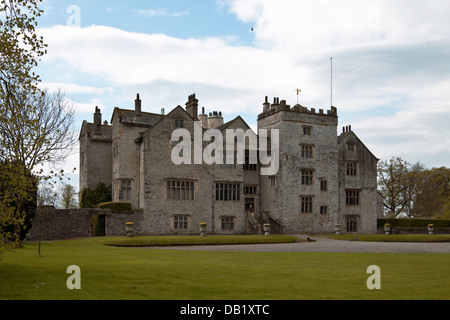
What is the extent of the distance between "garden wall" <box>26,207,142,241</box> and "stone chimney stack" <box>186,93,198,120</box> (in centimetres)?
1105

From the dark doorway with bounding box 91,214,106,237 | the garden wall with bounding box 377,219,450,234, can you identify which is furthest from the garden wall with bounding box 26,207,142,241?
the garden wall with bounding box 377,219,450,234

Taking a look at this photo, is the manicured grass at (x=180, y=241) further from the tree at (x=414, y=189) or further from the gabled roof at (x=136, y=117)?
the tree at (x=414, y=189)

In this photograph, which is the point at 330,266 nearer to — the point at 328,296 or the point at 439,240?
the point at 328,296

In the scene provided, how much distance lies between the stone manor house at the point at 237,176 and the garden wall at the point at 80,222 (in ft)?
6.67

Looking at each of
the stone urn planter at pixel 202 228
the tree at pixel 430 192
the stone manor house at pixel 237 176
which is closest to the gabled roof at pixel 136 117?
the stone manor house at pixel 237 176

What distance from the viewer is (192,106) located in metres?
46.8

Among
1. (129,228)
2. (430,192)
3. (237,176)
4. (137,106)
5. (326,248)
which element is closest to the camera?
(326,248)

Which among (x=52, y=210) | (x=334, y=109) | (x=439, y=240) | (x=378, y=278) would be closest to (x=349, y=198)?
(x=334, y=109)

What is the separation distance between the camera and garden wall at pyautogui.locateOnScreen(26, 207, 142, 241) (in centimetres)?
3878

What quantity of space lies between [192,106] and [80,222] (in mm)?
14961

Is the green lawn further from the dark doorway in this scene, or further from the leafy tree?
the leafy tree

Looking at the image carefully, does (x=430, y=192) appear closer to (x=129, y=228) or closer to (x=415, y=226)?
(x=415, y=226)

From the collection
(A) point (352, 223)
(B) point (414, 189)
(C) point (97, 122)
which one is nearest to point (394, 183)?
(B) point (414, 189)

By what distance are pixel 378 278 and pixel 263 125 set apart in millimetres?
37937
